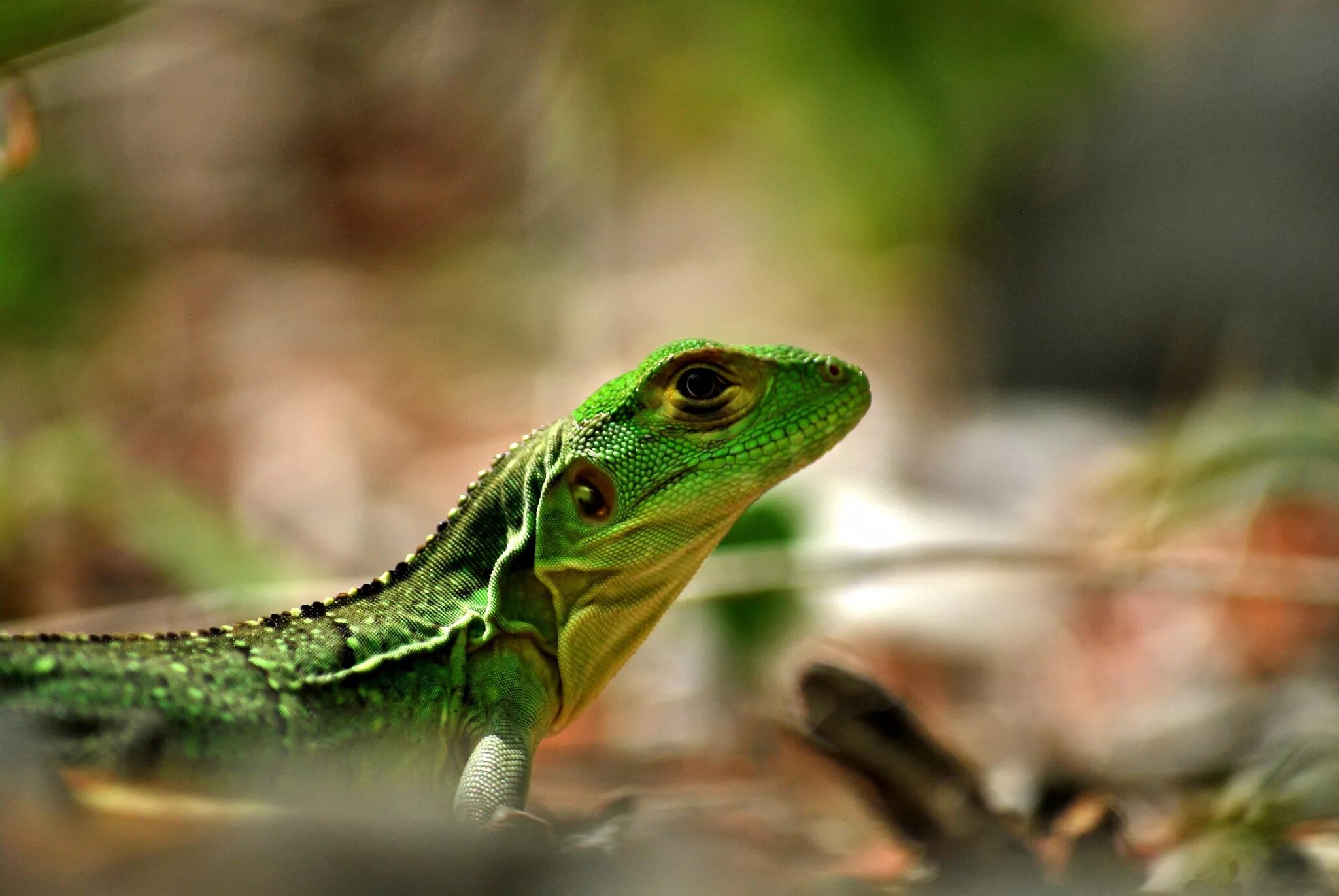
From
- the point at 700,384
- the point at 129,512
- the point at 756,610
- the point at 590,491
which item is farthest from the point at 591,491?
the point at 129,512

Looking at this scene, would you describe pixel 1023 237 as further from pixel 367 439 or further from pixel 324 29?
pixel 324 29

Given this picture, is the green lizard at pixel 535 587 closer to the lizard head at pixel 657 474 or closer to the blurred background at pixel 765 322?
the lizard head at pixel 657 474

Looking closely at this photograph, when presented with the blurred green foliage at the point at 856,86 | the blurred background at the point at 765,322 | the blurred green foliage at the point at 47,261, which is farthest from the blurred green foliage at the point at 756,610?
the blurred green foliage at the point at 856,86

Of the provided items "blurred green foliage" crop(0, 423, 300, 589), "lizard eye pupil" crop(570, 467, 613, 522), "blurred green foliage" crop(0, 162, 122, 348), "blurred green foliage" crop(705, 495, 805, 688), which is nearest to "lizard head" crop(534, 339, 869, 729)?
"lizard eye pupil" crop(570, 467, 613, 522)

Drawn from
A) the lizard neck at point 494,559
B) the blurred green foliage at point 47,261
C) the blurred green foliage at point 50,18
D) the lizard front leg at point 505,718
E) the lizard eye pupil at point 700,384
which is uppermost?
the blurred green foliage at point 47,261

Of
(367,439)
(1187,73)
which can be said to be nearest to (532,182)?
(367,439)

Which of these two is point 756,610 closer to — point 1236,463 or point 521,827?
point 1236,463

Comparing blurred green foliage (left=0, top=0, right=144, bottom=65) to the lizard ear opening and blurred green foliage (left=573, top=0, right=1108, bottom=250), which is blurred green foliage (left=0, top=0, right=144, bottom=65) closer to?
the lizard ear opening
